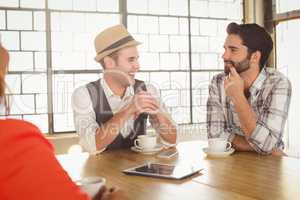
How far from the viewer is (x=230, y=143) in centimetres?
196

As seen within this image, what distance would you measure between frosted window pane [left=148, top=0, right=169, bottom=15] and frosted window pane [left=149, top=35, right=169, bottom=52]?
0.89 feet

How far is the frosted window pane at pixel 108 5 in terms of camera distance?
375 cm

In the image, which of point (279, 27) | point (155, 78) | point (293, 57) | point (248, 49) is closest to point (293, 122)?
point (293, 57)

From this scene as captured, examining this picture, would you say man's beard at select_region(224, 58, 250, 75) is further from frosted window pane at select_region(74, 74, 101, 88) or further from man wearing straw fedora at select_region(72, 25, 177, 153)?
frosted window pane at select_region(74, 74, 101, 88)

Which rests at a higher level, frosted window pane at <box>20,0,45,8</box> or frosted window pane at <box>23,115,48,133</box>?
frosted window pane at <box>20,0,45,8</box>

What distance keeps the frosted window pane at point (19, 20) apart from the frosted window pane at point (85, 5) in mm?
450

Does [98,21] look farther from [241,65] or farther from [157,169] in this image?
[157,169]

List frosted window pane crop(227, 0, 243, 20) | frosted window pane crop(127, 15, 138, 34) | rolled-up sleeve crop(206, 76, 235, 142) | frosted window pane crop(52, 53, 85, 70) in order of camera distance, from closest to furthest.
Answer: rolled-up sleeve crop(206, 76, 235, 142) → frosted window pane crop(52, 53, 85, 70) → frosted window pane crop(127, 15, 138, 34) → frosted window pane crop(227, 0, 243, 20)

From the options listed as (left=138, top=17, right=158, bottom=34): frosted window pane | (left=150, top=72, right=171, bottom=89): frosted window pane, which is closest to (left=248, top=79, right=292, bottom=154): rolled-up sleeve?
(left=150, top=72, right=171, bottom=89): frosted window pane

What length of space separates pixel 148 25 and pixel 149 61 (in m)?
0.39

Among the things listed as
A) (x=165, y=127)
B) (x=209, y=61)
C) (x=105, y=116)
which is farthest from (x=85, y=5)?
(x=165, y=127)

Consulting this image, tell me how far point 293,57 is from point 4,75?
13.6 ft

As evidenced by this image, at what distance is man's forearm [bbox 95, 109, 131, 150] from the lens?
6.68 ft

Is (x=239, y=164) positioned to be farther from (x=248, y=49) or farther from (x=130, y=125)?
(x=248, y=49)
